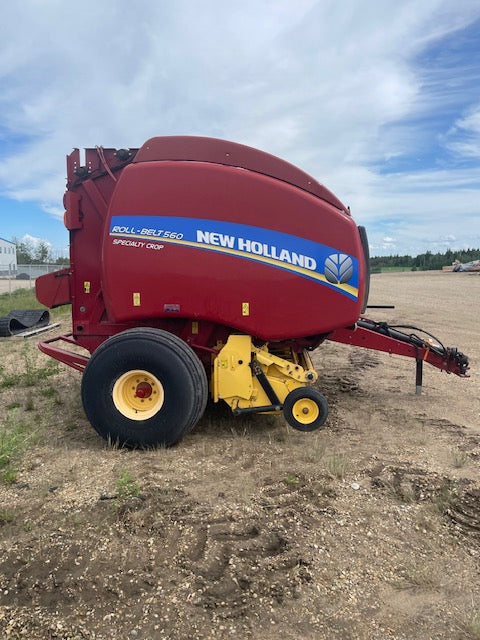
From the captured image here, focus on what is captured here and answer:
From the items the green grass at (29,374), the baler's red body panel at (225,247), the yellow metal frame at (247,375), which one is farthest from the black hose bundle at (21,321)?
the yellow metal frame at (247,375)

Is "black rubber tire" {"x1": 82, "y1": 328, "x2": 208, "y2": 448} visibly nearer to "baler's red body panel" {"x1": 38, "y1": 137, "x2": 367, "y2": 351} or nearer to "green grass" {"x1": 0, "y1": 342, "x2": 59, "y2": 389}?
"baler's red body panel" {"x1": 38, "y1": 137, "x2": 367, "y2": 351}

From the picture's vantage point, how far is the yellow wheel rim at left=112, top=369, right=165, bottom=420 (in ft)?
14.1

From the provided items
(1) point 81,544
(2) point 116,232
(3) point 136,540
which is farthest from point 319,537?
(2) point 116,232

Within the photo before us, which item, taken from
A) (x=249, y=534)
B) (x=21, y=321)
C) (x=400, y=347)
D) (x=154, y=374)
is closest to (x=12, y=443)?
(x=154, y=374)

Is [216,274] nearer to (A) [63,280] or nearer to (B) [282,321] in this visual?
(B) [282,321]

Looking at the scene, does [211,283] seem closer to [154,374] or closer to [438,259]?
[154,374]

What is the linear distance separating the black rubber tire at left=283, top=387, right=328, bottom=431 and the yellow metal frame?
0.26 ft

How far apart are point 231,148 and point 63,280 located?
2.23 meters

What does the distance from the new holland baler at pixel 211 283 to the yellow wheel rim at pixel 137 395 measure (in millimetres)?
10

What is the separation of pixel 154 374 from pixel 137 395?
12.2 inches

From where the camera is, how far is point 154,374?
13.9 feet

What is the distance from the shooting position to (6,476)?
3.71 m

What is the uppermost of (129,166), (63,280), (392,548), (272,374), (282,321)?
(129,166)

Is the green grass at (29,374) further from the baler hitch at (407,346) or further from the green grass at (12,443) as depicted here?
the baler hitch at (407,346)
